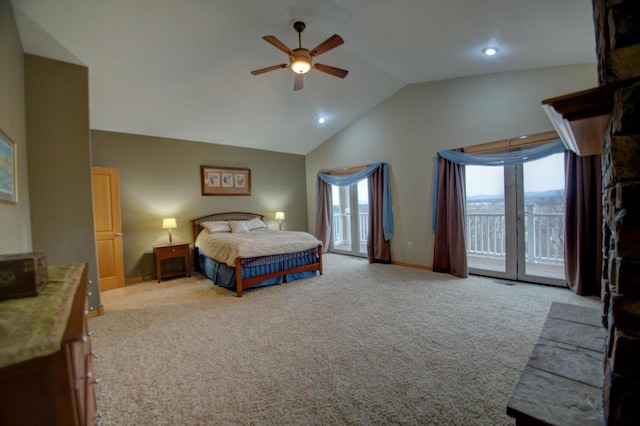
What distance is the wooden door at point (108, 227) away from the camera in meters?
4.04

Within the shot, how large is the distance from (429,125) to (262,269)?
3.69 meters

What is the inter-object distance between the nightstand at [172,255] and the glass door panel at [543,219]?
17.6 ft

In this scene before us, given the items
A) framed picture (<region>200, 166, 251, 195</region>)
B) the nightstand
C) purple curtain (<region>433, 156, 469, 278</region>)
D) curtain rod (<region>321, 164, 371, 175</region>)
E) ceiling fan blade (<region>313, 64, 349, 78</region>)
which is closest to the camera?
ceiling fan blade (<region>313, 64, 349, 78</region>)

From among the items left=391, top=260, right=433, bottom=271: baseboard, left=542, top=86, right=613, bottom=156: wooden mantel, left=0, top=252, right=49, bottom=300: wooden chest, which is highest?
left=542, top=86, right=613, bottom=156: wooden mantel

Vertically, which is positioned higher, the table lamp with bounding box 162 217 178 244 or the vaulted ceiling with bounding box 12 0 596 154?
the vaulted ceiling with bounding box 12 0 596 154

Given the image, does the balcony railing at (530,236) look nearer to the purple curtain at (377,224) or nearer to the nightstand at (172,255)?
the purple curtain at (377,224)

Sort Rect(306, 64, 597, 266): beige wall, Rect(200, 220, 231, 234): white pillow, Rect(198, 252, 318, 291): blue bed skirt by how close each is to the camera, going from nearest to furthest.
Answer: Rect(306, 64, 597, 266): beige wall
Rect(198, 252, 318, 291): blue bed skirt
Rect(200, 220, 231, 234): white pillow

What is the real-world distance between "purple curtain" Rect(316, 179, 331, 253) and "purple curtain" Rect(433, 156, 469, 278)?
271 cm

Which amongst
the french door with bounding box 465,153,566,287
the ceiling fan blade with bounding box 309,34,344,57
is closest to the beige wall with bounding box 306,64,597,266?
the french door with bounding box 465,153,566,287

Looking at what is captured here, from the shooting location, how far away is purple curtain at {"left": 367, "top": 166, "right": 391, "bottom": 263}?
17.5ft

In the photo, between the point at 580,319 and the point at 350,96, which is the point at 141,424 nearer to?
the point at 580,319

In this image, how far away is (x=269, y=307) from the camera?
3330 millimetres

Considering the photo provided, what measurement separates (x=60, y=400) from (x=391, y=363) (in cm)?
201

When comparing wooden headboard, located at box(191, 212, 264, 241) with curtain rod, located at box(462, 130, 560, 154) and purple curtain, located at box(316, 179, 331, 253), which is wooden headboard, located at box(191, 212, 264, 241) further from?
curtain rod, located at box(462, 130, 560, 154)
